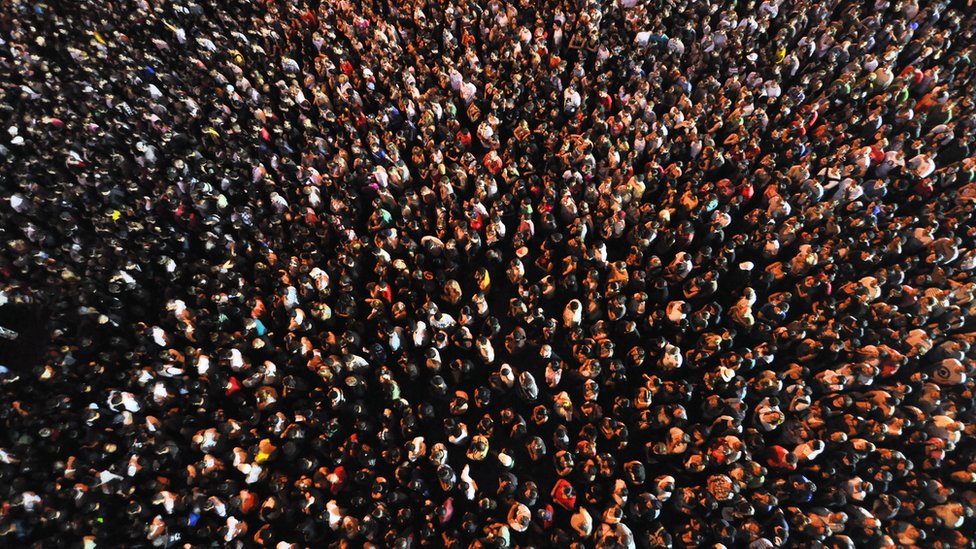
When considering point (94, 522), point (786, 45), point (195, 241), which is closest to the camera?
point (94, 522)

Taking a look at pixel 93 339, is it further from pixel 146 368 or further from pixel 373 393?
pixel 373 393

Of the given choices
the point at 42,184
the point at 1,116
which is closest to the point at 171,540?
the point at 42,184

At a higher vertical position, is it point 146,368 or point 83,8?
point 83,8

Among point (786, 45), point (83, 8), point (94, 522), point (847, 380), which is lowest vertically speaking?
point (94, 522)

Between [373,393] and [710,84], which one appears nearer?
[373,393]

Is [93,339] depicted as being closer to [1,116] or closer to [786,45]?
[1,116]

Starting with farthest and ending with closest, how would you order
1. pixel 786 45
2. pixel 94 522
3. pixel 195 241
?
1. pixel 786 45
2. pixel 195 241
3. pixel 94 522

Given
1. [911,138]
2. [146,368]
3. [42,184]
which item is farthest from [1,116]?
[911,138]
